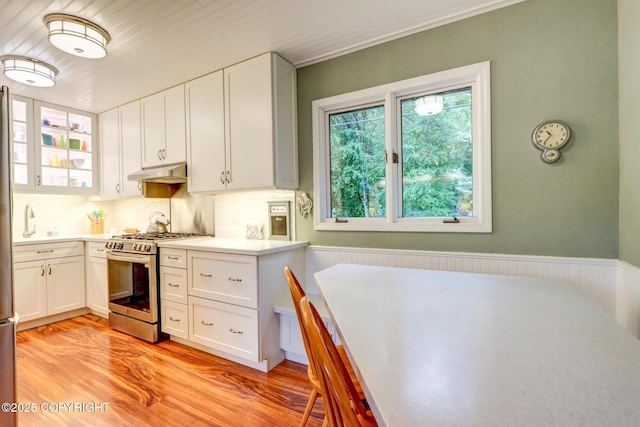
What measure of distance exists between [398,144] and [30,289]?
389 cm

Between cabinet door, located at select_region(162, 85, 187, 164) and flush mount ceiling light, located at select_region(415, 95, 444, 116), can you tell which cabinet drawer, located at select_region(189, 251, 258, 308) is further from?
flush mount ceiling light, located at select_region(415, 95, 444, 116)

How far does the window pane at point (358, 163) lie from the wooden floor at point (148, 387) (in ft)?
4.44

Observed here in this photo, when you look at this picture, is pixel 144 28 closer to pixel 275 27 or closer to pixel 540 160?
pixel 275 27

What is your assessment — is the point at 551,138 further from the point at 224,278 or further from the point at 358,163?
the point at 224,278

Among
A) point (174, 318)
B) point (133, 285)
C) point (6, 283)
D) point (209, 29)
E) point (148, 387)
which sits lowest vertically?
point (148, 387)

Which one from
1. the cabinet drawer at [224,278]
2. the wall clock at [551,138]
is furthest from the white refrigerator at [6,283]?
the wall clock at [551,138]

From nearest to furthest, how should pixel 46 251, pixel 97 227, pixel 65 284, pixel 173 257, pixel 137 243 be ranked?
pixel 173 257, pixel 137 243, pixel 46 251, pixel 65 284, pixel 97 227

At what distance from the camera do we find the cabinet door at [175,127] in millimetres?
2965

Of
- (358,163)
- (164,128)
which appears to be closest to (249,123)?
(358,163)

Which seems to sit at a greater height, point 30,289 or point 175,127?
point 175,127

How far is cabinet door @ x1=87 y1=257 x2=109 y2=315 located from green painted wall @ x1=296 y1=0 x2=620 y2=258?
3348 millimetres

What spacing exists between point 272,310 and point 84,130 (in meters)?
3.53

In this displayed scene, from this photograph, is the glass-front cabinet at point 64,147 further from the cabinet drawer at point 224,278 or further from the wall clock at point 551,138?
the wall clock at point 551,138

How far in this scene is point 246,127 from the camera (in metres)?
2.55
